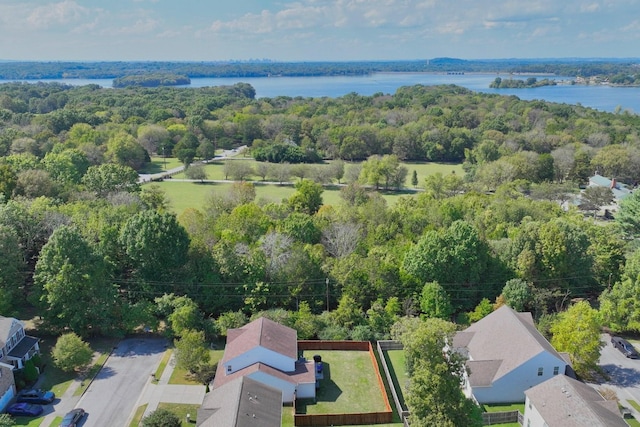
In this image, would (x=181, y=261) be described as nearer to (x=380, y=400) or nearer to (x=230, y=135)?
(x=380, y=400)

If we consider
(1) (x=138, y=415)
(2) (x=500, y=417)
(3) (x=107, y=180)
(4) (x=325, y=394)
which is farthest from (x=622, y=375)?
(3) (x=107, y=180)

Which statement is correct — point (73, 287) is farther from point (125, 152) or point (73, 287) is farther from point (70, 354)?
point (125, 152)

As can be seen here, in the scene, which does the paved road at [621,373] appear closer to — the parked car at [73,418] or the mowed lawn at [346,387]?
the mowed lawn at [346,387]

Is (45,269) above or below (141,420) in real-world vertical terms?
above

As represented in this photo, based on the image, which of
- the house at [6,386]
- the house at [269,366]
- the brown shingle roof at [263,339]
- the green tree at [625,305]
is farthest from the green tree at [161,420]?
the green tree at [625,305]

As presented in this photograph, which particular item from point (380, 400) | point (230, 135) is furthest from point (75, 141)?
point (380, 400)

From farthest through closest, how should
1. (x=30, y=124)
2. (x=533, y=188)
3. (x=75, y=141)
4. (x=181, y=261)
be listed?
(x=30, y=124), (x=75, y=141), (x=533, y=188), (x=181, y=261)
